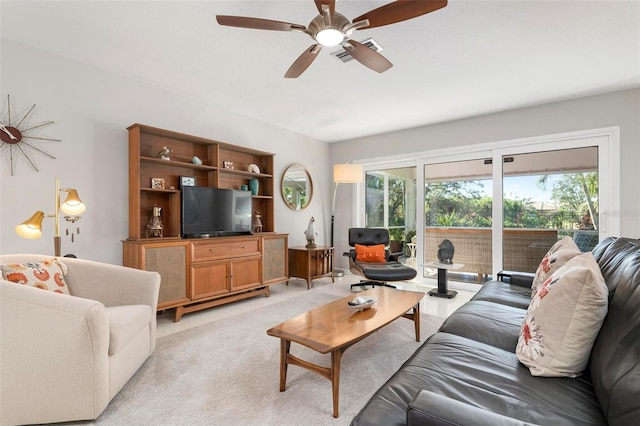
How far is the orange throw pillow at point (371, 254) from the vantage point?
452cm

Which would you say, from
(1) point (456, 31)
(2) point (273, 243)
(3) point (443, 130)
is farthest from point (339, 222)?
(1) point (456, 31)

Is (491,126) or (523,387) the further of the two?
(491,126)

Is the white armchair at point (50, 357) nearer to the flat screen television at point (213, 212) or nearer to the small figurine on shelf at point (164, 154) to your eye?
the flat screen television at point (213, 212)

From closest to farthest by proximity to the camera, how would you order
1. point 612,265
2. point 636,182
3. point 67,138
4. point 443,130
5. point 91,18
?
1. point 612,265
2. point 91,18
3. point 67,138
4. point 636,182
5. point 443,130

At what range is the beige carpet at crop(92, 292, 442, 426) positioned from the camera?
165 centimetres

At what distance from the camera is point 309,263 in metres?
4.61

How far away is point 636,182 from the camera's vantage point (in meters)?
3.39

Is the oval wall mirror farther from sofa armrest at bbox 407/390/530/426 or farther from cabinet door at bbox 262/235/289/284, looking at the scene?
sofa armrest at bbox 407/390/530/426

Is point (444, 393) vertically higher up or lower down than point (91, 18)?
lower down

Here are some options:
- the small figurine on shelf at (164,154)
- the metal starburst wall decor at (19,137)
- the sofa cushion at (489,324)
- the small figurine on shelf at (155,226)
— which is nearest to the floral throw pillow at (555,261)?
the sofa cushion at (489,324)

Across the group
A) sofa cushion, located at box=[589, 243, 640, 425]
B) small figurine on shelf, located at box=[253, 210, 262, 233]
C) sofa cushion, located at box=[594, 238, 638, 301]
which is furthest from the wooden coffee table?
small figurine on shelf, located at box=[253, 210, 262, 233]

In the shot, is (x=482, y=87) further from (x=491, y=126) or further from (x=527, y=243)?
(x=527, y=243)

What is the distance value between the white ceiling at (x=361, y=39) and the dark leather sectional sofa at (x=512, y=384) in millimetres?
1828

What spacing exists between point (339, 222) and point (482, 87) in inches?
130
